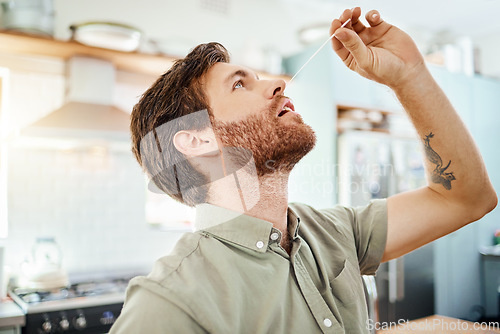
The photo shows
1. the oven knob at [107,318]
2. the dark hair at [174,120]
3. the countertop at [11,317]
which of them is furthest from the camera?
the oven knob at [107,318]

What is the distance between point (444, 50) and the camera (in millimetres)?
3904

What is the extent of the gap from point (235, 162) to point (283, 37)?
9.02 feet

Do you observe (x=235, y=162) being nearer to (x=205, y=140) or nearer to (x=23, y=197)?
(x=205, y=140)

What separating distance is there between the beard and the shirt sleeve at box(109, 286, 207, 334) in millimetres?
425

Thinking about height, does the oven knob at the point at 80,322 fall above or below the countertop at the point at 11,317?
below

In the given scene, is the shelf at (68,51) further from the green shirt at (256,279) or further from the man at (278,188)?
the green shirt at (256,279)

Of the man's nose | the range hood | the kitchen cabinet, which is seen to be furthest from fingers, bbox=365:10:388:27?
the kitchen cabinet

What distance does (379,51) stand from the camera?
1.09 metres

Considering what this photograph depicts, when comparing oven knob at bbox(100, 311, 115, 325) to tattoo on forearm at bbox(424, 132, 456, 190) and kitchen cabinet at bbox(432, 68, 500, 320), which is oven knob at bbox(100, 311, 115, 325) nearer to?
tattoo on forearm at bbox(424, 132, 456, 190)

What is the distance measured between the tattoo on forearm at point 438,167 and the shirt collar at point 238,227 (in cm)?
39

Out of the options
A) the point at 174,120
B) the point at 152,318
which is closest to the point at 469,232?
the point at 174,120

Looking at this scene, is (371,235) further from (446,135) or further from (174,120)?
(174,120)

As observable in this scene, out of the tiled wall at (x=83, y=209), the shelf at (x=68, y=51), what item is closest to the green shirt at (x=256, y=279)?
the shelf at (x=68, y=51)

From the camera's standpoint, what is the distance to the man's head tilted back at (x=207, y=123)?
1.08 metres
